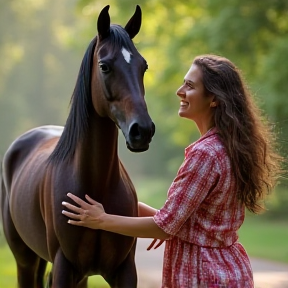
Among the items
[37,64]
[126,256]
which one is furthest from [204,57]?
[37,64]

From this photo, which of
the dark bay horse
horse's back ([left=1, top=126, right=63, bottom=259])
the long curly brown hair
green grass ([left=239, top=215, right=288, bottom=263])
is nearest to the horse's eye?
Answer: the dark bay horse

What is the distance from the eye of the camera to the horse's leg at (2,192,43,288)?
192 inches

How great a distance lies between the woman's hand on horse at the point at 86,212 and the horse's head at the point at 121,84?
13.7 inches

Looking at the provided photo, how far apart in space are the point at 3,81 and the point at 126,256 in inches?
1108

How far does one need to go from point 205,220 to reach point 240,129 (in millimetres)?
443

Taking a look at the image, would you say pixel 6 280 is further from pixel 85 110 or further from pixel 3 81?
pixel 3 81

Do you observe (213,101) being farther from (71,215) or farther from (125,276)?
(125,276)

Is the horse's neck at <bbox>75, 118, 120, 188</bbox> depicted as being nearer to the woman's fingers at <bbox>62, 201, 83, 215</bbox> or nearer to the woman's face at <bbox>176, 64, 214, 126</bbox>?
the woman's fingers at <bbox>62, 201, 83, 215</bbox>

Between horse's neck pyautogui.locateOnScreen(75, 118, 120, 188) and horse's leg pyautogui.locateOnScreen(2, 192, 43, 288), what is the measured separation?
5.19 feet

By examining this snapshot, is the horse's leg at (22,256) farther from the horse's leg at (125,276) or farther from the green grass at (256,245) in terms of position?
the green grass at (256,245)

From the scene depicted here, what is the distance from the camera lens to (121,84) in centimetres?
318

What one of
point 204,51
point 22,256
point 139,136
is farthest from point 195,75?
point 204,51

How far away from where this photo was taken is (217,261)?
123 inches

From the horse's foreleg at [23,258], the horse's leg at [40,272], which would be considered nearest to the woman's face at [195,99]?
the horse's foreleg at [23,258]
